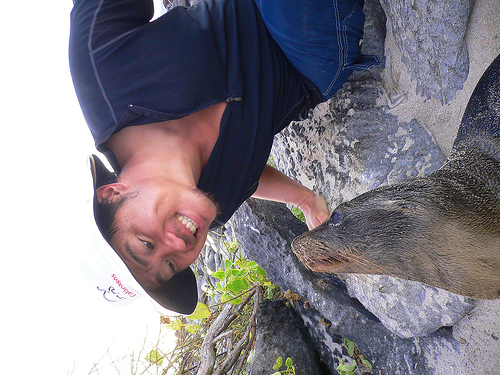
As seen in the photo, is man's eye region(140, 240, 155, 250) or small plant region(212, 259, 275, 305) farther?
small plant region(212, 259, 275, 305)

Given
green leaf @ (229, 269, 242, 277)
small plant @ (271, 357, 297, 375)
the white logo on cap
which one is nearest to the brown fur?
the white logo on cap

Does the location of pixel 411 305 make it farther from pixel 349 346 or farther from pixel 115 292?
pixel 115 292

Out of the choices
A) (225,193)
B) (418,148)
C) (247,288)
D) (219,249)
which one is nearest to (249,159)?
(225,193)

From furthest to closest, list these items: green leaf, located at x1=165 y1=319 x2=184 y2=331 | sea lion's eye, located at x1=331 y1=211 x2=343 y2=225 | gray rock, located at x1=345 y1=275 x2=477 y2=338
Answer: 1. green leaf, located at x1=165 y1=319 x2=184 y2=331
2. gray rock, located at x1=345 y1=275 x2=477 y2=338
3. sea lion's eye, located at x1=331 y1=211 x2=343 y2=225

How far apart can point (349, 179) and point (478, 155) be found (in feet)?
2.66

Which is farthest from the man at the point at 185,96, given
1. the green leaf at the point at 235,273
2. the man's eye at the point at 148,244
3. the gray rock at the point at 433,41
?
the green leaf at the point at 235,273

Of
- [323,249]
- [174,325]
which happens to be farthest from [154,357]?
[323,249]

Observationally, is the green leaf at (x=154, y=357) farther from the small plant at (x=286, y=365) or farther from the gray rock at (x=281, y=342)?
the small plant at (x=286, y=365)

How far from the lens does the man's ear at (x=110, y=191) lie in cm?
148

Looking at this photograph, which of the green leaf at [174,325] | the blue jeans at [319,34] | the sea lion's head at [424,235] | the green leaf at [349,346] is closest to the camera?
the sea lion's head at [424,235]

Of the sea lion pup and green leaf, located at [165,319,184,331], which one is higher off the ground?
the sea lion pup

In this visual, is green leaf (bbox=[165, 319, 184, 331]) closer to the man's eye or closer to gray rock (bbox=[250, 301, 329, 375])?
gray rock (bbox=[250, 301, 329, 375])

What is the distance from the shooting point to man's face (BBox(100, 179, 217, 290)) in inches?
57.2

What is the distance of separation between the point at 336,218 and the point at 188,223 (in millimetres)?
581
